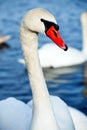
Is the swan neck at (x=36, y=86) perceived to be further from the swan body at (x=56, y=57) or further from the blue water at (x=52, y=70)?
the swan body at (x=56, y=57)

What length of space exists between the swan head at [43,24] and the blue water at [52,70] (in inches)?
112

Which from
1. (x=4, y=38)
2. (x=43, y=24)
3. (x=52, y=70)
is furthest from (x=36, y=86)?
(x=4, y=38)

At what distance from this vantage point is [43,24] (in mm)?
3607

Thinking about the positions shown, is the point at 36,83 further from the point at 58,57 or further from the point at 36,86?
the point at 58,57

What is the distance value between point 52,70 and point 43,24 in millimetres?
4721

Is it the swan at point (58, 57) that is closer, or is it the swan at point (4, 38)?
the swan at point (58, 57)

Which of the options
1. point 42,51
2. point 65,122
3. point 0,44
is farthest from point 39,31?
point 0,44

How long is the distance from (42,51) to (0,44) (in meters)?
1.48

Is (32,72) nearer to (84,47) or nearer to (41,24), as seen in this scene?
(41,24)

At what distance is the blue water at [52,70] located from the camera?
22.9 ft

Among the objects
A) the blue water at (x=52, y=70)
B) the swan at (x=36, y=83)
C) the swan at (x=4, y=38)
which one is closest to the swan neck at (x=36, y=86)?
the swan at (x=36, y=83)

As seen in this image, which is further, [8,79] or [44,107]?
[8,79]

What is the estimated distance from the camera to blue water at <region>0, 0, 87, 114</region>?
6973 mm

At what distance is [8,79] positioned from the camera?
761cm
